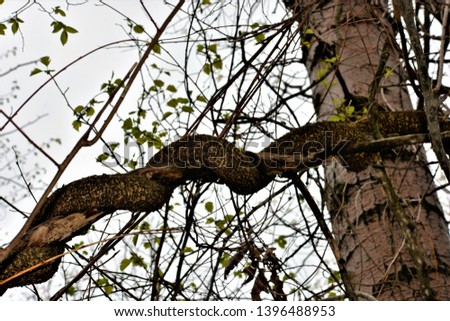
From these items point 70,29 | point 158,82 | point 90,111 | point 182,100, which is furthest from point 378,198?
point 70,29

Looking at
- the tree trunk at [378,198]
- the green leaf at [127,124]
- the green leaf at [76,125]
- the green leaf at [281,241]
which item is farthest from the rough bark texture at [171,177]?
the green leaf at [281,241]

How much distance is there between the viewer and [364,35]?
3002 millimetres

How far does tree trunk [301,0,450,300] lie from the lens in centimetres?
234

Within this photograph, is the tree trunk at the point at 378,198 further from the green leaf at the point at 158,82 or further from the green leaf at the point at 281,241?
the green leaf at the point at 158,82

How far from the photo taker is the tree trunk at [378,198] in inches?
92.0

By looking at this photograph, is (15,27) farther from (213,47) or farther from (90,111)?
(213,47)

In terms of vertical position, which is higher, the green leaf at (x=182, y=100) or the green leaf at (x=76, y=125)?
the green leaf at (x=182, y=100)

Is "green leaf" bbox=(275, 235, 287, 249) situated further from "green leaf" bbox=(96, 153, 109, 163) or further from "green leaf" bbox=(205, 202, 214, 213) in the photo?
"green leaf" bbox=(96, 153, 109, 163)

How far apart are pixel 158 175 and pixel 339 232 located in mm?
1177

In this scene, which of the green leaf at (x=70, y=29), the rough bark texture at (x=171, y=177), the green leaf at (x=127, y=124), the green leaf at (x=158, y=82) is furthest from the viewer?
the green leaf at (x=158, y=82)
